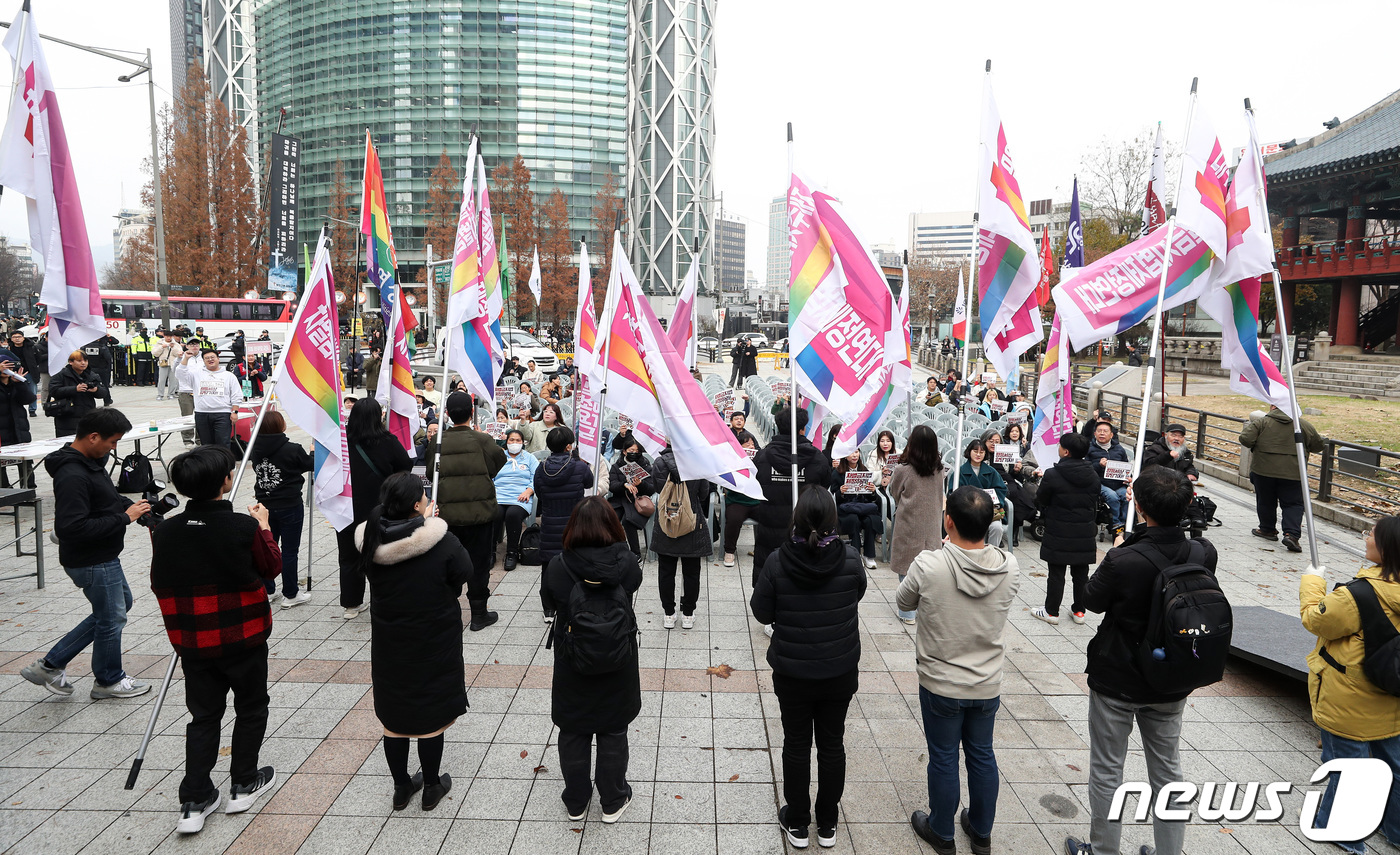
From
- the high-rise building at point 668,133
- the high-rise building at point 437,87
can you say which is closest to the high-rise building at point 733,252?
the high-rise building at point 668,133

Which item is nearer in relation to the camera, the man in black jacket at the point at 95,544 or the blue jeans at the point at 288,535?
the man in black jacket at the point at 95,544

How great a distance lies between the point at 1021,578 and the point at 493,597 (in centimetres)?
566

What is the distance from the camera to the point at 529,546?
Answer: 8.77m

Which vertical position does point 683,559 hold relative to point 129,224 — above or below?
below

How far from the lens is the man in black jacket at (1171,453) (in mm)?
8599

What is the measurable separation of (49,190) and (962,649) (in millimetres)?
6084

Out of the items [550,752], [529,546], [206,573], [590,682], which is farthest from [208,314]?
[590,682]

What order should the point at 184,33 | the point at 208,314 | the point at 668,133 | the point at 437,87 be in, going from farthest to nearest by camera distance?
the point at 184,33
the point at 668,133
the point at 437,87
the point at 208,314

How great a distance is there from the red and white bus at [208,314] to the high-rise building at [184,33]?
86.0m

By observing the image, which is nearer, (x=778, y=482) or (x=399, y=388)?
(x=778, y=482)

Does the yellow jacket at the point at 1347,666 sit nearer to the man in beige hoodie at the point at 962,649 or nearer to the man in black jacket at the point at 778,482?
the man in beige hoodie at the point at 962,649

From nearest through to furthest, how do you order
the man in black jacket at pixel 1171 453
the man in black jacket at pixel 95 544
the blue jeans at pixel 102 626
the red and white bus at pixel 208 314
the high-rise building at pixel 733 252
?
the man in black jacket at pixel 95 544, the blue jeans at pixel 102 626, the man in black jacket at pixel 1171 453, the red and white bus at pixel 208 314, the high-rise building at pixel 733 252

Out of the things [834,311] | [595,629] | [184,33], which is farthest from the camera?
[184,33]

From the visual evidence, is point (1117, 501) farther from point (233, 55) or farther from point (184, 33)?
point (184, 33)
